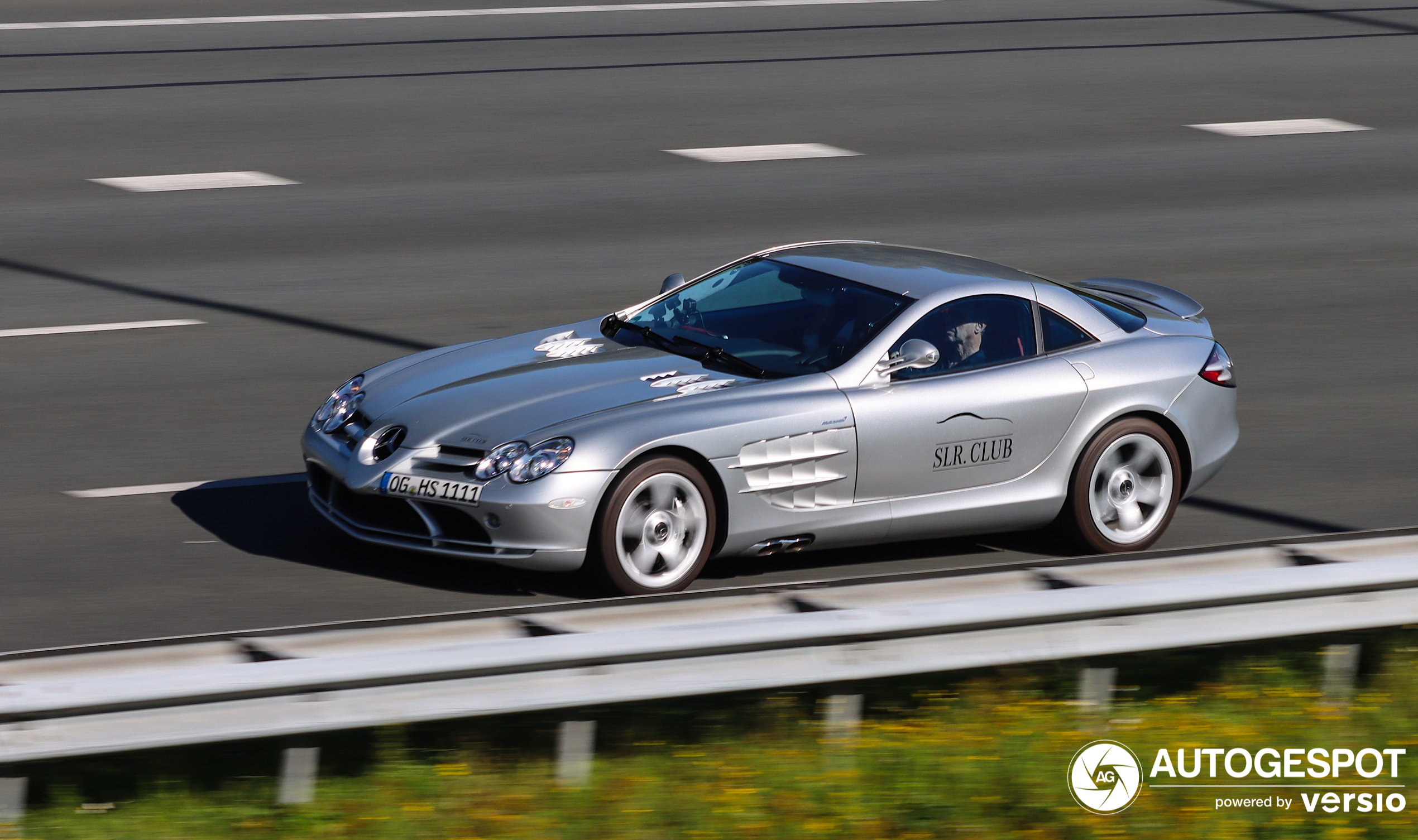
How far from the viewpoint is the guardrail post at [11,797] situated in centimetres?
500

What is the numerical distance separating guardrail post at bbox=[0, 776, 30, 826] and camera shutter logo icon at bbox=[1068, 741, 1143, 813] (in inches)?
116

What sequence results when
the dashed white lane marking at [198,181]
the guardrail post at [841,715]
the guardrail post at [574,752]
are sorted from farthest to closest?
the dashed white lane marking at [198,181]
the guardrail post at [841,715]
the guardrail post at [574,752]

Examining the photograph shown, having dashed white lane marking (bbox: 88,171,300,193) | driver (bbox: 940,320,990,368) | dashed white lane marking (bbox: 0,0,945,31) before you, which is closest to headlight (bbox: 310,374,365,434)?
driver (bbox: 940,320,990,368)

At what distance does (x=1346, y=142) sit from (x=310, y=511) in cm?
1326

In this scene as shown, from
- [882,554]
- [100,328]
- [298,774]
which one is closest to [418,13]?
[100,328]

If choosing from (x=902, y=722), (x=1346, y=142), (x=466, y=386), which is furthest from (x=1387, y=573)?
(x=1346, y=142)

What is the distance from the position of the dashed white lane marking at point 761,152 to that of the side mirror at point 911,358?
30.3 ft

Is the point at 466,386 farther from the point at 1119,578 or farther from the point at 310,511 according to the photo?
the point at 1119,578

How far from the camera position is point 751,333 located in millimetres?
8594

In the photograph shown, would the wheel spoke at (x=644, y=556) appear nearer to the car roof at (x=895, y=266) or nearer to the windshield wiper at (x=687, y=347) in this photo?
the windshield wiper at (x=687, y=347)

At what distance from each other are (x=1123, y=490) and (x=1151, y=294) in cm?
145

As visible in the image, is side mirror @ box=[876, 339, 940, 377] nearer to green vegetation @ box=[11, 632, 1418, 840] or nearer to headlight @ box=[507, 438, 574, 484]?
headlight @ box=[507, 438, 574, 484]

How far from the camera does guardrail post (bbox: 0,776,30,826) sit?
5.00 metres

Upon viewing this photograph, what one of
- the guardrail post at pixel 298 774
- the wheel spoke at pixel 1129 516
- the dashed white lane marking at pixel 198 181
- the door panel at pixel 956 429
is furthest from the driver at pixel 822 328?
the dashed white lane marking at pixel 198 181
